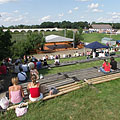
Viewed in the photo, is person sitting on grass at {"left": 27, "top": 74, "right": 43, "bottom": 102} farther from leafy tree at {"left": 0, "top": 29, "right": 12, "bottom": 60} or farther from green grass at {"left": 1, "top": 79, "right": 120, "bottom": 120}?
leafy tree at {"left": 0, "top": 29, "right": 12, "bottom": 60}

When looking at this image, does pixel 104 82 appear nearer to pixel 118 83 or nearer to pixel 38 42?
pixel 118 83

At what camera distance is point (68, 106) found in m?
5.07

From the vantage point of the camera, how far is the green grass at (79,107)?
4.50 m

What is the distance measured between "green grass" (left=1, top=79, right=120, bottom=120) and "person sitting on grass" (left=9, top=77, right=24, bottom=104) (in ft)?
1.34

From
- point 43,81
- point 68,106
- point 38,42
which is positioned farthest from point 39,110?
point 38,42

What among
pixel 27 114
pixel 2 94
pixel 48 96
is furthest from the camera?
pixel 2 94

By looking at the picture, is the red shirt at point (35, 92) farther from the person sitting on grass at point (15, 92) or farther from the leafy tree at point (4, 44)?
the leafy tree at point (4, 44)

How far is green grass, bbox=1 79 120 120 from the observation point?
4.50 metres

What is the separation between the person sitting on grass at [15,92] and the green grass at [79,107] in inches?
16.1

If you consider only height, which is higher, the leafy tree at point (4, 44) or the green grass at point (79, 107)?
the leafy tree at point (4, 44)

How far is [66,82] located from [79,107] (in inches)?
72.6

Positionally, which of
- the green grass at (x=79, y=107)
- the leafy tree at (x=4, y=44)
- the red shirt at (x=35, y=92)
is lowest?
the green grass at (x=79, y=107)

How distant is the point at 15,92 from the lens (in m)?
4.77

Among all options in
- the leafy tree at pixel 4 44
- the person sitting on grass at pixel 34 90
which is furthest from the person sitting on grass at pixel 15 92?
the leafy tree at pixel 4 44
